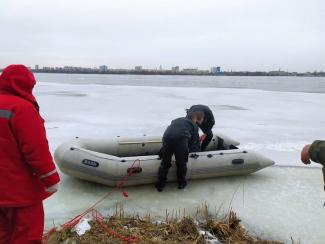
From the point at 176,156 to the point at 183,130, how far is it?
1.11 ft

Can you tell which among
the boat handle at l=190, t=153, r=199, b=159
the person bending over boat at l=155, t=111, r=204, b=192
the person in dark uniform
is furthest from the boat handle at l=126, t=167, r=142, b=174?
the person in dark uniform

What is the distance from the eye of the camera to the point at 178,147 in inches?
182

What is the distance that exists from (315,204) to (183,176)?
158 cm

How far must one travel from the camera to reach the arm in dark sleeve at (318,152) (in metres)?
1.66

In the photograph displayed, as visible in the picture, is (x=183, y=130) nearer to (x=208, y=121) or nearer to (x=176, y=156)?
(x=176, y=156)

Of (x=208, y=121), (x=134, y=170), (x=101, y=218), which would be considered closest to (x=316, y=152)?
(x=101, y=218)

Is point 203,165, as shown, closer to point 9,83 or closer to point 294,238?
point 294,238

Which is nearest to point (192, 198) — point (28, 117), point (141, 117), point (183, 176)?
point (183, 176)

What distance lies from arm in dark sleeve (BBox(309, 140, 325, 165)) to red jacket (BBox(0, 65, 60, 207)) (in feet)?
4.65

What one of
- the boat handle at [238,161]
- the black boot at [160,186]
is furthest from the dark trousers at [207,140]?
the black boot at [160,186]

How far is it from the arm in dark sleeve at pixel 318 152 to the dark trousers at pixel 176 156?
2.92m

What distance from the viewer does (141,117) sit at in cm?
1014

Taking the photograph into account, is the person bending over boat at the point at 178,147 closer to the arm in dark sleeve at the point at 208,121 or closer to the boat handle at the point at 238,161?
the boat handle at the point at 238,161

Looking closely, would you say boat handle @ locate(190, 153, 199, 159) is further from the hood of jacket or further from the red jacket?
the hood of jacket
